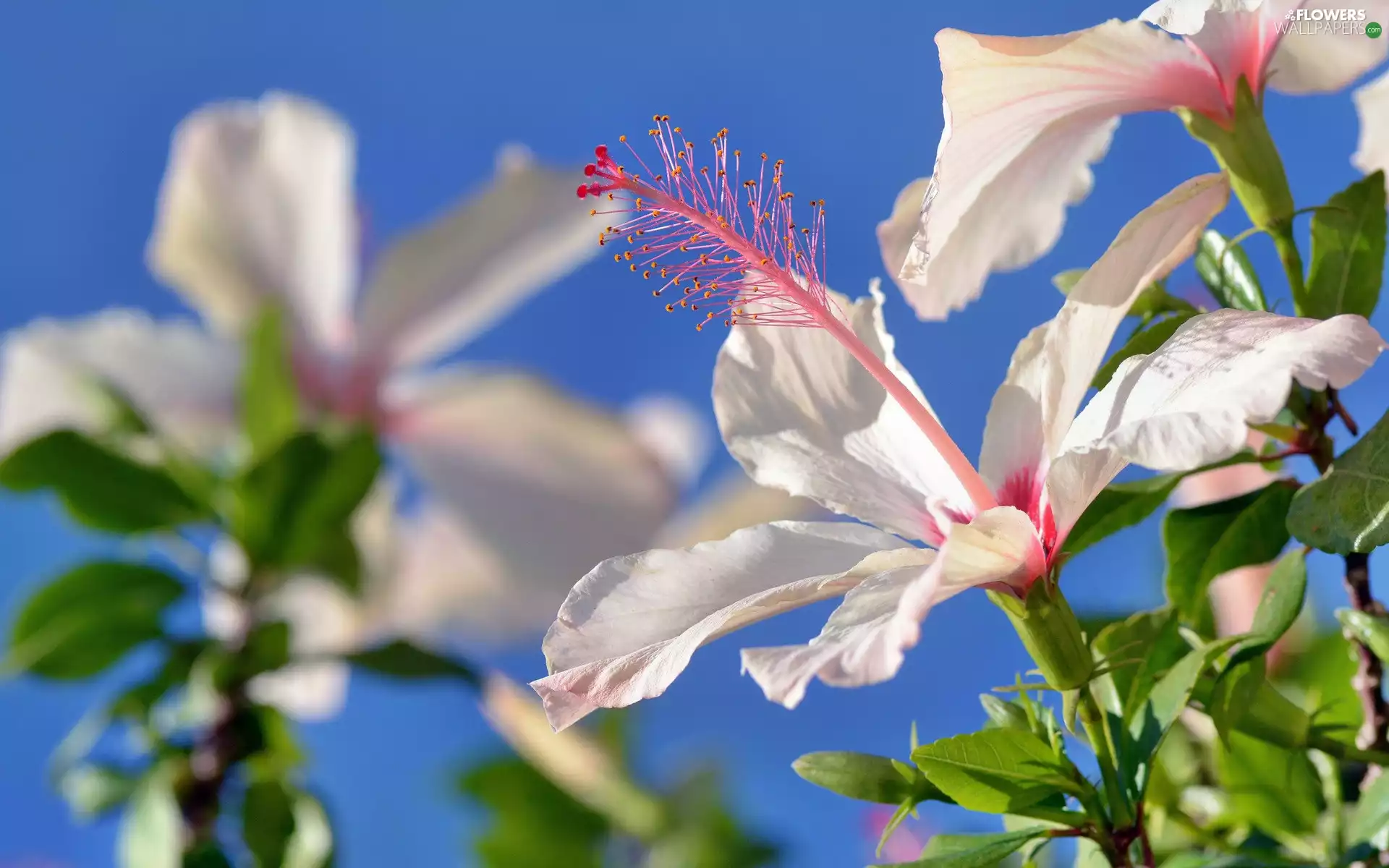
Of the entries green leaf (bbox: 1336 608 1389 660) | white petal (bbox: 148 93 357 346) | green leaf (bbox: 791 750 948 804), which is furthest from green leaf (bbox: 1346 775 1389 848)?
white petal (bbox: 148 93 357 346)

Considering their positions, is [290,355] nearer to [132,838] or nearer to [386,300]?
[386,300]

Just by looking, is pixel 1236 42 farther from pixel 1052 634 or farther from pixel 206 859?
pixel 206 859

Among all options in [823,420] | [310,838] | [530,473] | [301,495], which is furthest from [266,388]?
[823,420]

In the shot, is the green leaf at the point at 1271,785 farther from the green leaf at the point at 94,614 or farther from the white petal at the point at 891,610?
the green leaf at the point at 94,614

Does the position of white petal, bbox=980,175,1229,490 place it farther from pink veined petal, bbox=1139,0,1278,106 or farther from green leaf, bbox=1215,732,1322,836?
green leaf, bbox=1215,732,1322,836

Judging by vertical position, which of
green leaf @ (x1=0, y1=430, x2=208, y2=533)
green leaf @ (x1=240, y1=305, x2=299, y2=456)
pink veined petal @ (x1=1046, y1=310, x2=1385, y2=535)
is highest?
green leaf @ (x1=240, y1=305, x2=299, y2=456)

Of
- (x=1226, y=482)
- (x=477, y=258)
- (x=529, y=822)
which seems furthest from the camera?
(x=529, y=822)
